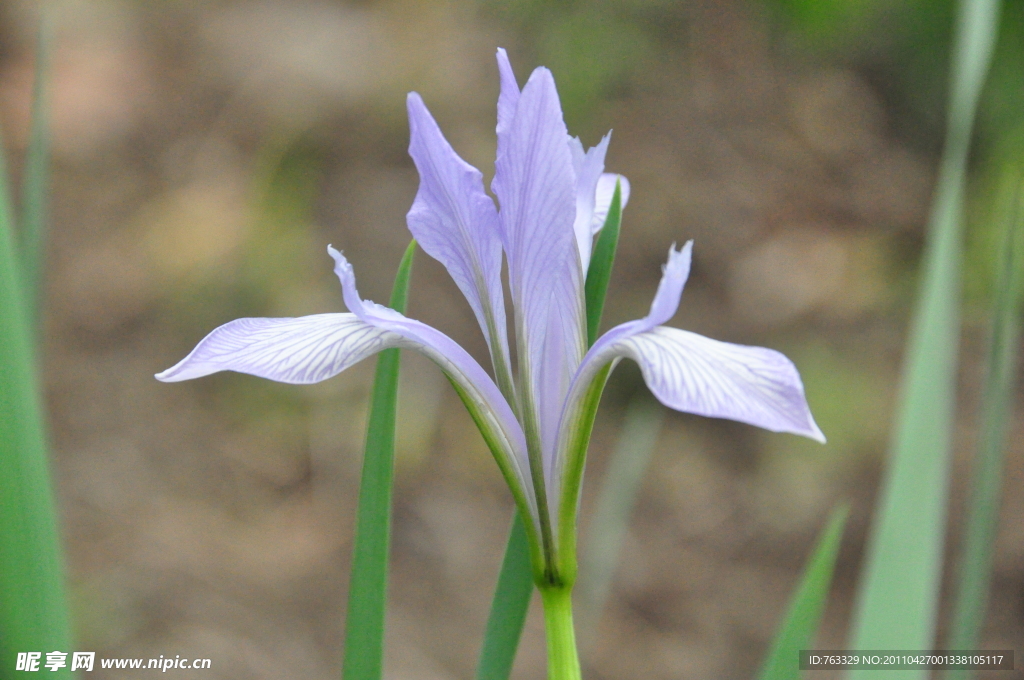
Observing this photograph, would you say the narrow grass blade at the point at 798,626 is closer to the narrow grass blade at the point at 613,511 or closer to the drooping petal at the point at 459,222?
the drooping petal at the point at 459,222

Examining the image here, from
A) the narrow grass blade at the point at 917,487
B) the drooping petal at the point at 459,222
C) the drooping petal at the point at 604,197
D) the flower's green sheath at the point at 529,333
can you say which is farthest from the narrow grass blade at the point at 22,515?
the narrow grass blade at the point at 917,487

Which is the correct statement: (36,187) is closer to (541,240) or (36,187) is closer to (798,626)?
(541,240)

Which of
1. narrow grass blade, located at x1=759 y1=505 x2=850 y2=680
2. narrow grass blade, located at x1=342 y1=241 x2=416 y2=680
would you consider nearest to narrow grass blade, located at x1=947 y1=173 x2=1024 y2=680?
narrow grass blade, located at x1=759 y1=505 x2=850 y2=680

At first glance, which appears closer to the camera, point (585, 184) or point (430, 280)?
point (585, 184)

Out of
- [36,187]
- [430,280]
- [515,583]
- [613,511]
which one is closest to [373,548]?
[515,583]

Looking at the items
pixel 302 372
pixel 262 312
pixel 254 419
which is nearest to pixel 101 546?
pixel 254 419

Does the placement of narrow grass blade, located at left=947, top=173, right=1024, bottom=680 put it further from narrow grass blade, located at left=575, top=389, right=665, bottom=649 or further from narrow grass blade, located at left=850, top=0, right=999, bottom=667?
narrow grass blade, located at left=575, top=389, right=665, bottom=649
